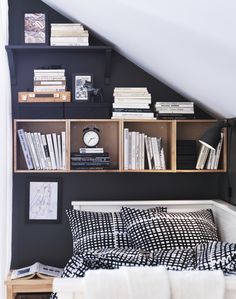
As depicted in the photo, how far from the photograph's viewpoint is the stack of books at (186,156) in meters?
3.14

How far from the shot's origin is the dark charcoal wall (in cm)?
325

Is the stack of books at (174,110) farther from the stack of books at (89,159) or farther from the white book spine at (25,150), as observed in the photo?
the white book spine at (25,150)

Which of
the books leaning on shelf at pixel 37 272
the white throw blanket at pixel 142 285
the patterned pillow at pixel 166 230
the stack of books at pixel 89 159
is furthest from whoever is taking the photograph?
the stack of books at pixel 89 159

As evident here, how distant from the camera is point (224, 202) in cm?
311

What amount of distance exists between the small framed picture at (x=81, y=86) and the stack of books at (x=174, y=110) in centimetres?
53

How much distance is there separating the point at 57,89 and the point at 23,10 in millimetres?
695

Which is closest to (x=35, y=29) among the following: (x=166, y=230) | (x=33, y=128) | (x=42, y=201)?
(x=33, y=128)

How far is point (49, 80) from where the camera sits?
3125 mm

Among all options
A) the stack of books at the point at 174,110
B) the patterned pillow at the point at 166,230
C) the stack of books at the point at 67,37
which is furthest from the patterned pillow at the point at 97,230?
the stack of books at the point at 67,37

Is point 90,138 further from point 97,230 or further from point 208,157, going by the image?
point 208,157

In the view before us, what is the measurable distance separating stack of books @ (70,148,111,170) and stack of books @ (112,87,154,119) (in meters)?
0.30

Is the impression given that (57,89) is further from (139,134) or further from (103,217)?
(103,217)

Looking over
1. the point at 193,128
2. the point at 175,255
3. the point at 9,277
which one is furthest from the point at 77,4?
the point at 9,277

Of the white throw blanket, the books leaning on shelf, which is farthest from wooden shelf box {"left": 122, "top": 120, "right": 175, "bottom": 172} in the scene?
the white throw blanket
